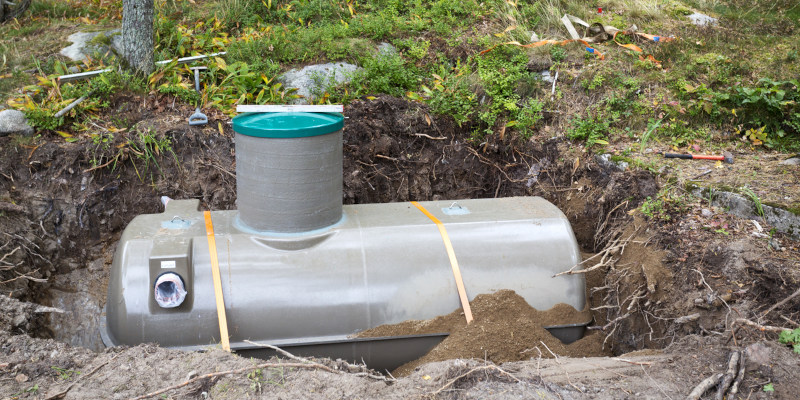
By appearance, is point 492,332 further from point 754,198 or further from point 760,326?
point 754,198

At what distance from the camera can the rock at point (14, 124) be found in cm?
590

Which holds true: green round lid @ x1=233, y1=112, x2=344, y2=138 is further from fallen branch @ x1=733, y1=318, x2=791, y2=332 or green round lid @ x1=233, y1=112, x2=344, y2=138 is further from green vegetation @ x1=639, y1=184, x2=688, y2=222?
fallen branch @ x1=733, y1=318, x2=791, y2=332

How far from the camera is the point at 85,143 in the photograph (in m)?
5.97

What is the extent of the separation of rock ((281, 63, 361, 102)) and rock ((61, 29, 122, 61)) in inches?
88.0

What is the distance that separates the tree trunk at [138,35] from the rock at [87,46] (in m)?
0.51

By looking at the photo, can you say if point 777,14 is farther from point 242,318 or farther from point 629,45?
point 242,318

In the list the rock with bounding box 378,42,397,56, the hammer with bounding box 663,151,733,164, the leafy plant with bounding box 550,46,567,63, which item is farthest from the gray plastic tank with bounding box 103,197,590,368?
the rock with bounding box 378,42,397,56

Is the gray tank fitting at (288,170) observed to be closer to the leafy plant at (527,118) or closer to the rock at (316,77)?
the rock at (316,77)

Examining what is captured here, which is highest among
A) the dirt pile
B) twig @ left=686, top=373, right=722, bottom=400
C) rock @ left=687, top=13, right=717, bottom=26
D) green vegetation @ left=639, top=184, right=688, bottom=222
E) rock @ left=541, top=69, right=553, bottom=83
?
rock @ left=687, top=13, right=717, bottom=26

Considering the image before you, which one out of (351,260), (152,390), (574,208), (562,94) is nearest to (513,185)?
(574,208)

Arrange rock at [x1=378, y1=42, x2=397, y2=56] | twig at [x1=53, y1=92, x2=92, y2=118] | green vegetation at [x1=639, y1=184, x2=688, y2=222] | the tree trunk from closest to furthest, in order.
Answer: green vegetation at [x1=639, y1=184, x2=688, y2=222] < twig at [x1=53, y1=92, x2=92, y2=118] < the tree trunk < rock at [x1=378, y1=42, x2=397, y2=56]

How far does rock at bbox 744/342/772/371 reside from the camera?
342 cm

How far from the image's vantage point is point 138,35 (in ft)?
22.0

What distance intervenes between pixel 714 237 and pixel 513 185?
239 cm
